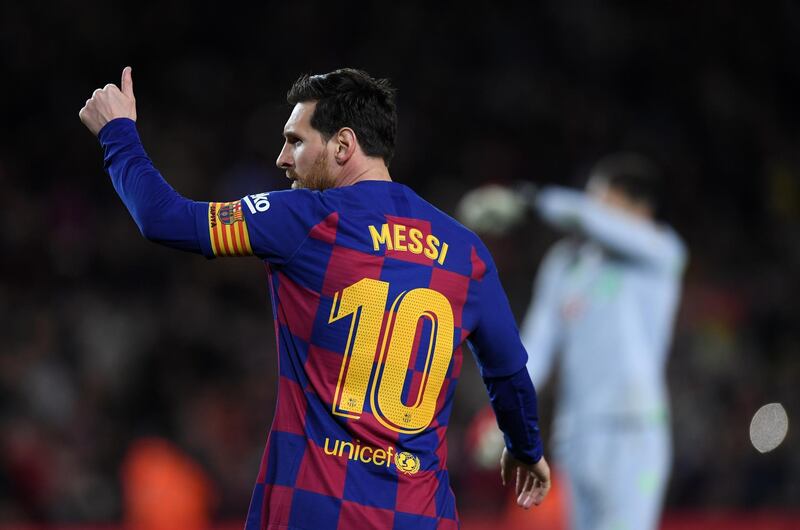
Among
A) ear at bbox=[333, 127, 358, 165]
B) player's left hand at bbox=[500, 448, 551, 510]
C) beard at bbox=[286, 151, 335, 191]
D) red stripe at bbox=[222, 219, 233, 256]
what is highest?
ear at bbox=[333, 127, 358, 165]

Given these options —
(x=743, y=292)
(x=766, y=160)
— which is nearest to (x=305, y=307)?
(x=743, y=292)

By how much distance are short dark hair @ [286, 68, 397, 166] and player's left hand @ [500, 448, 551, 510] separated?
39.2 inches

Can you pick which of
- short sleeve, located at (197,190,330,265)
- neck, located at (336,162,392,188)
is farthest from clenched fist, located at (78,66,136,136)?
neck, located at (336,162,392,188)

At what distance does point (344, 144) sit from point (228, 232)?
41 cm

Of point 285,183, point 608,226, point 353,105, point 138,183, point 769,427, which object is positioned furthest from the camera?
point 285,183

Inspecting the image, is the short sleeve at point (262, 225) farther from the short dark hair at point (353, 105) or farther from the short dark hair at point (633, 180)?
the short dark hair at point (633, 180)

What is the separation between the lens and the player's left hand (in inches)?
139

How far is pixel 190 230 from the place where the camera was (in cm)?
288

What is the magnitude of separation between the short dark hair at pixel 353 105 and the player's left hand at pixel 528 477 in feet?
3.26

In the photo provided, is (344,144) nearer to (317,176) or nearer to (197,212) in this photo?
(317,176)

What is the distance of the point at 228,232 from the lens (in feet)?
9.54

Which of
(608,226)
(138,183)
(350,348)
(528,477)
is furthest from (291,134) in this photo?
(608,226)

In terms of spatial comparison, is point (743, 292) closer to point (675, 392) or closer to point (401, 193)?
point (675, 392)

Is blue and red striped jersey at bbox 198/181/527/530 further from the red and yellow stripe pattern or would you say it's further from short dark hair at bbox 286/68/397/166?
short dark hair at bbox 286/68/397/166
